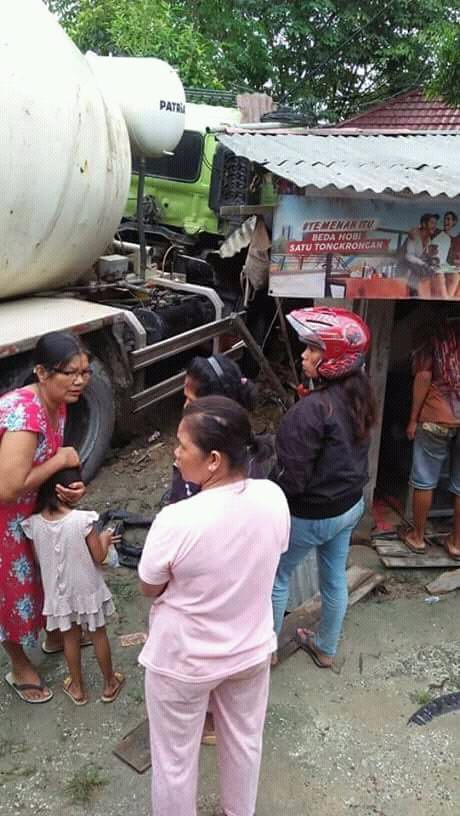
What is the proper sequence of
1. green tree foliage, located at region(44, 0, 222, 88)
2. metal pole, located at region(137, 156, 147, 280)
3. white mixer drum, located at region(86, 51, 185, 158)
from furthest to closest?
green tree foliage, located at region(44, 0, 222, 88), metal pole, located at region(137, 156, 147, 280), white mixer drum, located at region(86, 51, 185, 158)

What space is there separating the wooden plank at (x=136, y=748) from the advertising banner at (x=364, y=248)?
2109 millimetres

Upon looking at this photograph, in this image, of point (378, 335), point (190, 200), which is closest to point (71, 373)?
point (378, 335)

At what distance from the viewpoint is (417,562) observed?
390cm

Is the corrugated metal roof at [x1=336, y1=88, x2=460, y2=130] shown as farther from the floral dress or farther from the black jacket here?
the floral dress

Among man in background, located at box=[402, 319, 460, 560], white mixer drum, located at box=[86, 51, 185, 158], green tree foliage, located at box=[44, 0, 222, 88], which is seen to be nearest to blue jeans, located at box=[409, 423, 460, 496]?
man in background, located at box=[402, 319, 460, 560]

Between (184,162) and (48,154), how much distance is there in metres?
3.68

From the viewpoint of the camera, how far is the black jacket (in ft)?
8.21

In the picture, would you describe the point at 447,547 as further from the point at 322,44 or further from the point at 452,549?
the point at 322,44

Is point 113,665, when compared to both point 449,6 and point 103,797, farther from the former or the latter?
point 449,6

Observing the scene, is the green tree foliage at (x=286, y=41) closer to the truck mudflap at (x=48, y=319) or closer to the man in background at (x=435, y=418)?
the truck mudflap at (x=48, y=319)

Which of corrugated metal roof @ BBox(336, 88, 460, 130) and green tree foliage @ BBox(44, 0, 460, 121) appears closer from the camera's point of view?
green tree foliage @ BBox(44, 0, 460, 121)

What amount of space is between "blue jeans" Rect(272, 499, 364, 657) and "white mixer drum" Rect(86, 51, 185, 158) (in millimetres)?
4126

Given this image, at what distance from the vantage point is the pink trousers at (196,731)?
1814mm

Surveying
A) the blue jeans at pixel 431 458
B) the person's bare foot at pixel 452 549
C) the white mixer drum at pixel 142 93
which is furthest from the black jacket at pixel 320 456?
the white mixer drum at pixel 142 93
